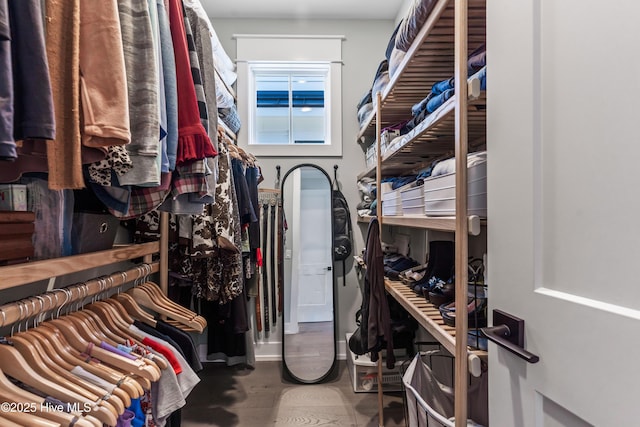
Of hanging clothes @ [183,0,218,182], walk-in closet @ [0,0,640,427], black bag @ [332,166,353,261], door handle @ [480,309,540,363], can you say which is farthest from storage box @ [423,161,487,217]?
black bag @ [332,166,353,261]

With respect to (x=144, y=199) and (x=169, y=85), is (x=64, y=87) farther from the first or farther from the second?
(x=144, y=199)

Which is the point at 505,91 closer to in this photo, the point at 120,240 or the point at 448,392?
the point at 448,392

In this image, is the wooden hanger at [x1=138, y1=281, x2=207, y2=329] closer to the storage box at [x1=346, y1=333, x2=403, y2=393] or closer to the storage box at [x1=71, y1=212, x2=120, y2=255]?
the storage box at [x1=71, y1=212, x2=120, y2=255]

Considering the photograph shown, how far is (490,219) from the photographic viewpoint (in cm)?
77

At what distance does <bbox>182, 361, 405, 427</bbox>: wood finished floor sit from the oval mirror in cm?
32

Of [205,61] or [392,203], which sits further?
[392,203]

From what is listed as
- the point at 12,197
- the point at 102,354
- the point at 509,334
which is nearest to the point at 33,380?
the point at 102,354

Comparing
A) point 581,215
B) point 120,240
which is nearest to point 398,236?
point 120,240

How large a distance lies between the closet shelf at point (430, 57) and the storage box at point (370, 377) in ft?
5.61

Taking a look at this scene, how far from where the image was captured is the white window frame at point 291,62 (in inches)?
114

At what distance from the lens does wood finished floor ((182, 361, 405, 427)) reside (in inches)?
78.3

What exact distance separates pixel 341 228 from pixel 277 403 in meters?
1.39

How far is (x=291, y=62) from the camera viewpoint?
9.66ft

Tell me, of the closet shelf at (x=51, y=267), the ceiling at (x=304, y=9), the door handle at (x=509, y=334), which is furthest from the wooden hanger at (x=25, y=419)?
the ceiling at (x=304, y=9)
